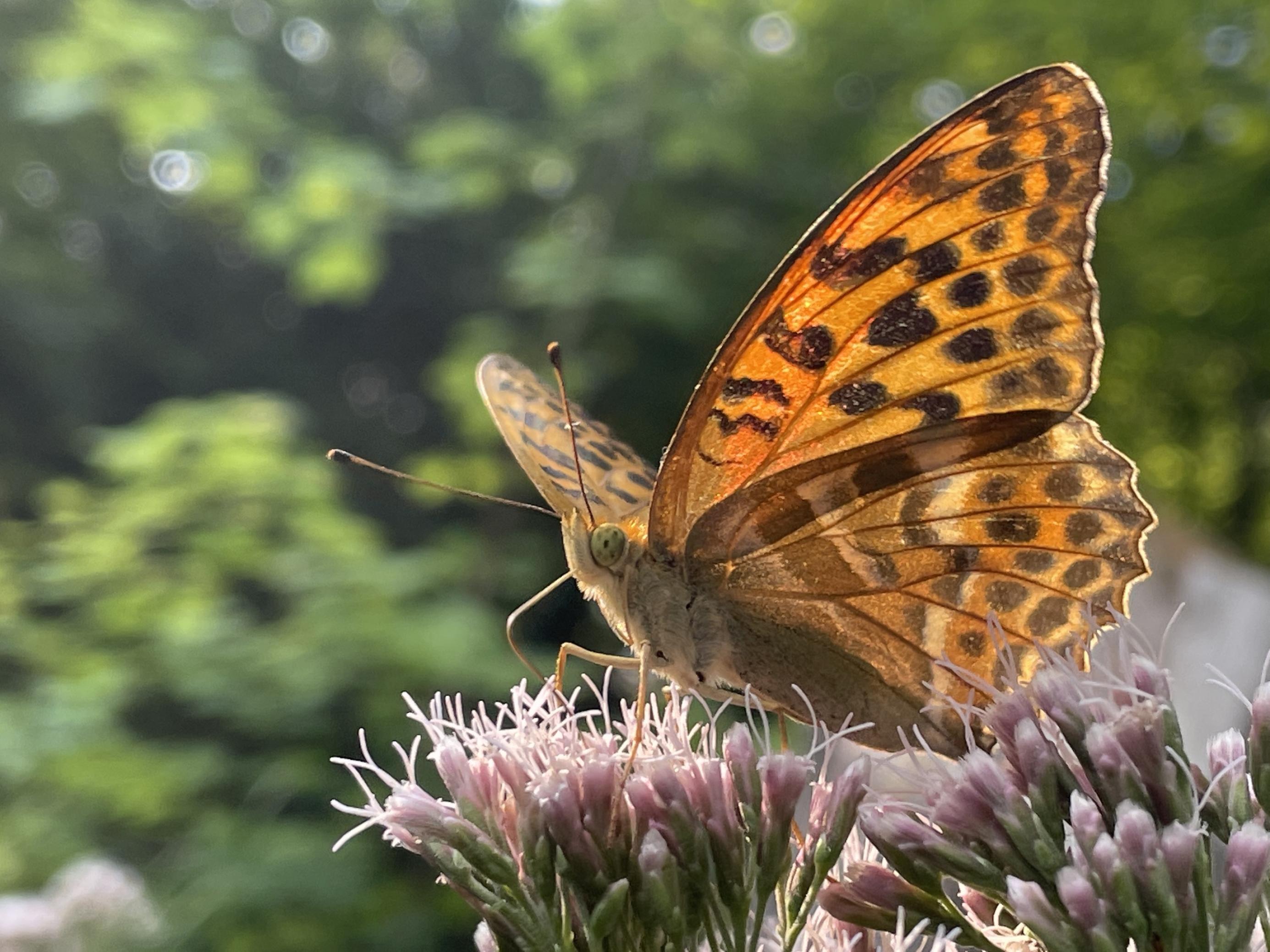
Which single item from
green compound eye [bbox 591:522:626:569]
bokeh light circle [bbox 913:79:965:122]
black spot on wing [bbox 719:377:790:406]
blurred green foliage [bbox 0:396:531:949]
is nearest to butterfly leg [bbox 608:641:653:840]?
green compound eye [bbox 591:522:626:569]

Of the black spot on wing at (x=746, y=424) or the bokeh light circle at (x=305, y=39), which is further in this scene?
the bokeh light circle at (x=305, y=39)

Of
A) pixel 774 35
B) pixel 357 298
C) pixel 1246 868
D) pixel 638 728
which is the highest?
pixel 774 35

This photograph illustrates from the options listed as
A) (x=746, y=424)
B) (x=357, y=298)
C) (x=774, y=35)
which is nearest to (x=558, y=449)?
(x=746, y=424)

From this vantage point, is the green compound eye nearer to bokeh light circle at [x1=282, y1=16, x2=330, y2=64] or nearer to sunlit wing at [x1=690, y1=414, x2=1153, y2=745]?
sunlit wing at [x1=690, y1=414, x2=1153, y2=745]

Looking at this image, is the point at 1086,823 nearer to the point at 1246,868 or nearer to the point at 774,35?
the point at 1246,868

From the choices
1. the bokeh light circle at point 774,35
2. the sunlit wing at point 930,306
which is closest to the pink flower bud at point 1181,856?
the sunlit wing at point 930,306

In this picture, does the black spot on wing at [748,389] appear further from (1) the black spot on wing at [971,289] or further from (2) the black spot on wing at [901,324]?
(1) the black spot on wing at [971,289]
